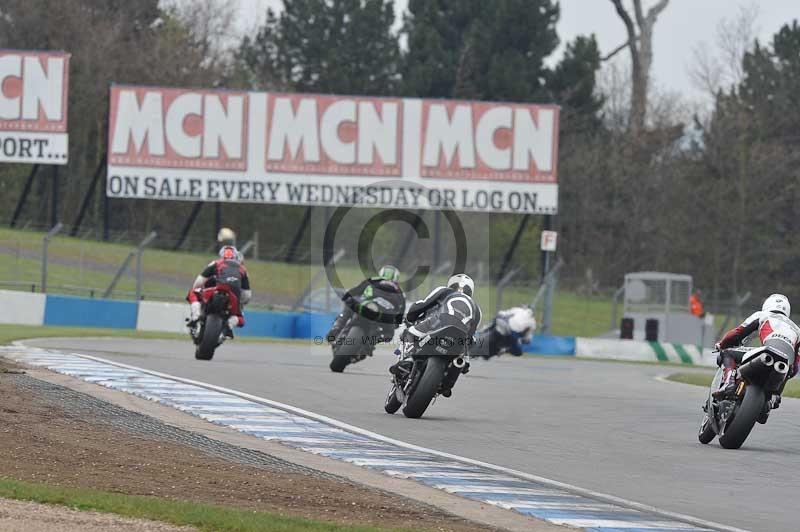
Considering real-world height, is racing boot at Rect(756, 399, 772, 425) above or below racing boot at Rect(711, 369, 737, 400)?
below

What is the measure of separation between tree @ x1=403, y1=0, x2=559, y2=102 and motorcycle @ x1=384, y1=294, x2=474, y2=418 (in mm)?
56035

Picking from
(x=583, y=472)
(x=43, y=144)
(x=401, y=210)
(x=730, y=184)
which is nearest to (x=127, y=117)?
(x=43, y=144)

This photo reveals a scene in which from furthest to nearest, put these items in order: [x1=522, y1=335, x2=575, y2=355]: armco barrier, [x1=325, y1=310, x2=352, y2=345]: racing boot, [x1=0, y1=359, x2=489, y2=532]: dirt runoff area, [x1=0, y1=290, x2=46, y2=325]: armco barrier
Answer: [x1=522, y1=335, x2=575, y2=355]: armco barrier → [x1=0, y1=290, x2=46, y2=325]: armco barrier → [x1=325, y1=310, x2=352, y2=345]: racing boot → [x1=0, y1=359, x2=489, y2=532]: dirt runoff area

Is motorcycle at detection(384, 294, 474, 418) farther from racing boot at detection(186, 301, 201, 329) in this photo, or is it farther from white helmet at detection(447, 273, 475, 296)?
racing boot at detection(186, 301, 201, 329)

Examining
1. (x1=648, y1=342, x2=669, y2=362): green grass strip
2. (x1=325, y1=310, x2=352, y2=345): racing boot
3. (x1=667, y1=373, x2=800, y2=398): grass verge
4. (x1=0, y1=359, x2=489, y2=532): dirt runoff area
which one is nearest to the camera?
(x1=0, y1=359, x2=489, y2=532): dirt runoff area

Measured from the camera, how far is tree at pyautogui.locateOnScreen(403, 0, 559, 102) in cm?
7100

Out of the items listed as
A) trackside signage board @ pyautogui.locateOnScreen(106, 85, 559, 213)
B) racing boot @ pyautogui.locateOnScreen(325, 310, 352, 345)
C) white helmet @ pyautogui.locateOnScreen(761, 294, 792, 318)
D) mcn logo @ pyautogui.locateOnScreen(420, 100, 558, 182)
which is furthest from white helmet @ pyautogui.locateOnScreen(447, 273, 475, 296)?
mcn logo @ pyautogui.locateOnScreen(420, 100, 558, 182)

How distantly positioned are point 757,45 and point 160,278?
3983cm

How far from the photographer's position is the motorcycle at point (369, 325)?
19562mm

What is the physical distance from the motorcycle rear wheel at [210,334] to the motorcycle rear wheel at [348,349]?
63.5 inches

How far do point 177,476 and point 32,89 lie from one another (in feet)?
116

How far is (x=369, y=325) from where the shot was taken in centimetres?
1970

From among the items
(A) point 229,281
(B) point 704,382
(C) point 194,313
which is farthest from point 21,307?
(B) point 704,382

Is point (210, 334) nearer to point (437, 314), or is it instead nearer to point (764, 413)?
point (437, 314)
